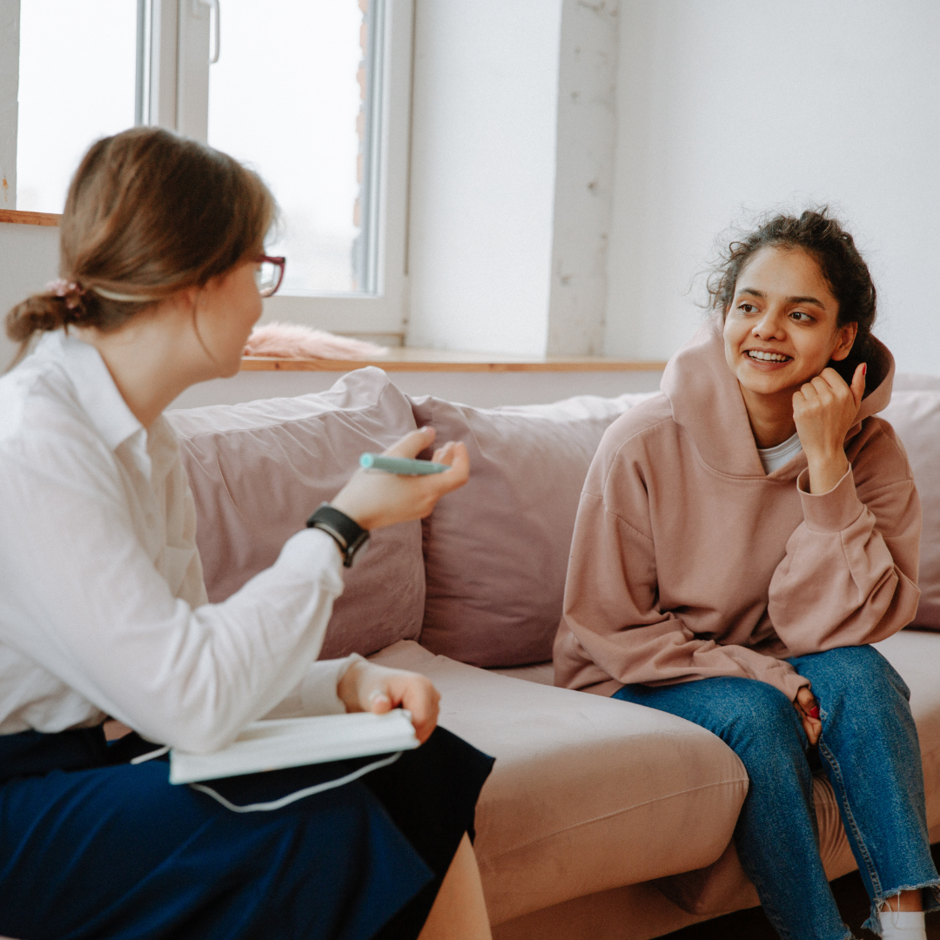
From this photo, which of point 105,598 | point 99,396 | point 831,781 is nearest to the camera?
point 105,598

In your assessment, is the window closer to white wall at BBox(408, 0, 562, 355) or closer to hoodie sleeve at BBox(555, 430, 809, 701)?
white wall at BBox(408, 0, 562, 355)

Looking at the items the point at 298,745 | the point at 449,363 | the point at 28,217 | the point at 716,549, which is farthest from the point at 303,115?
the point at 298,745

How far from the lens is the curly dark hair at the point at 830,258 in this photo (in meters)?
1.54

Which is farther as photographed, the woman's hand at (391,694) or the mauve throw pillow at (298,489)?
the mauve throw pillow at (298,489)

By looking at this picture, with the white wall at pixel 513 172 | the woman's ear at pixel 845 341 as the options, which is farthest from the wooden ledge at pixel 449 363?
the woman's ear at pixel 845 341

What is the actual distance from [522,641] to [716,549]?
379 mm

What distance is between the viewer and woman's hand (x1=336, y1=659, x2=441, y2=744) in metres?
0.93

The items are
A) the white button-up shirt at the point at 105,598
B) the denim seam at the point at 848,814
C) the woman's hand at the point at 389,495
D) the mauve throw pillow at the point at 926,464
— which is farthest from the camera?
the mauve throw pillow at the point at 926,464

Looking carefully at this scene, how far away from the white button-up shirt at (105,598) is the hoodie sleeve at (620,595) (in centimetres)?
72

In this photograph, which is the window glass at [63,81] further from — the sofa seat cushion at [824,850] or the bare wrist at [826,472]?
the sofa seat cushion at [824,850]

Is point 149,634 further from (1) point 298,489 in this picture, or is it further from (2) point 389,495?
(1) point 298,489

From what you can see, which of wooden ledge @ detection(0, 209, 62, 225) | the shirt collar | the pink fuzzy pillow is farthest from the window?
the shirt collar

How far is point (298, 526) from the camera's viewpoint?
1499 mm

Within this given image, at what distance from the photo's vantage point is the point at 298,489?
1.52m
